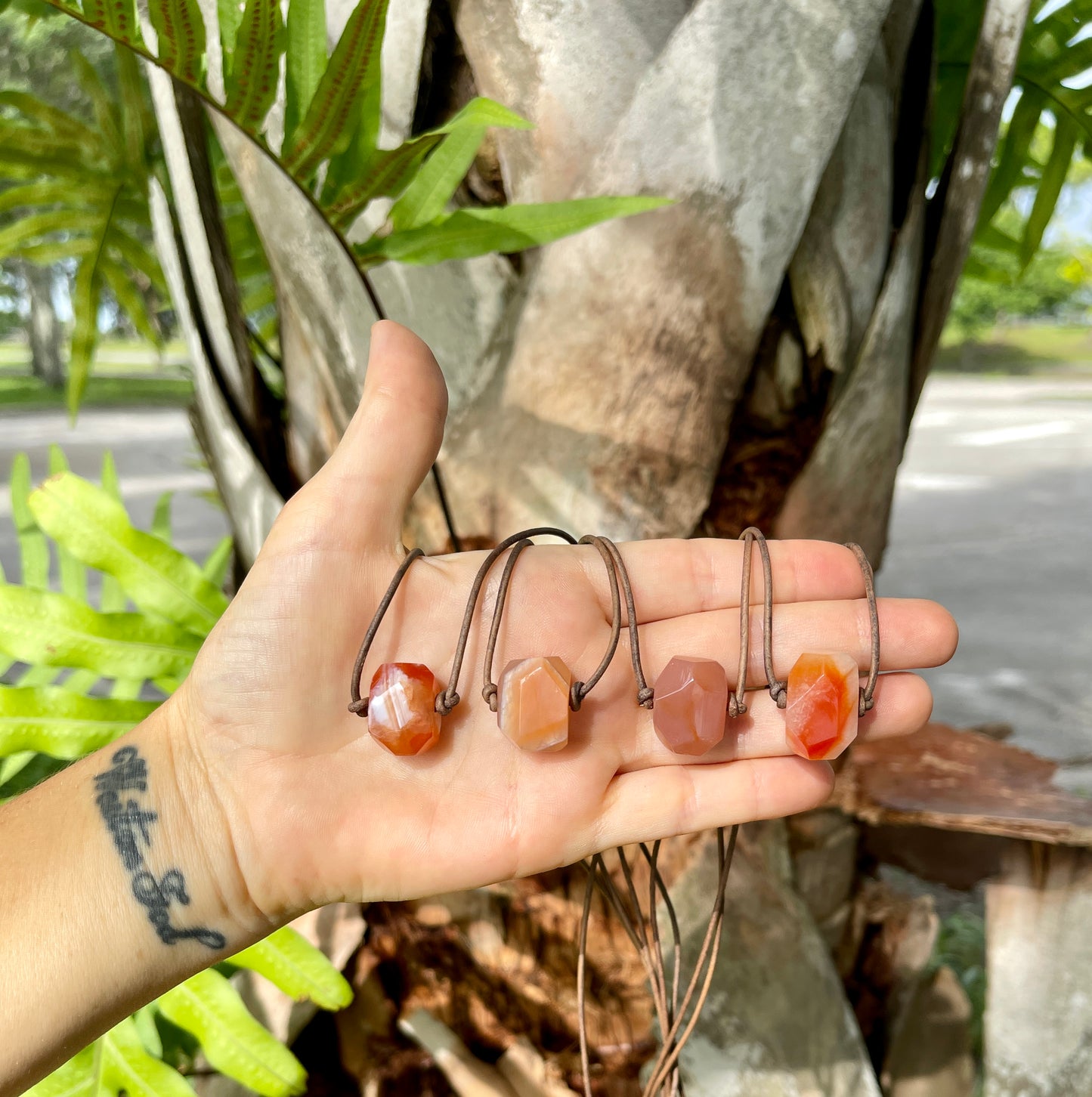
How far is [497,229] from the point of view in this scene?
2.03 feet

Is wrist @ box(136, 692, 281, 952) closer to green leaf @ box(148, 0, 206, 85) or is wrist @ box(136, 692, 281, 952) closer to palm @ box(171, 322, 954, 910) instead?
palm @ box(171, 322, 954, 910)

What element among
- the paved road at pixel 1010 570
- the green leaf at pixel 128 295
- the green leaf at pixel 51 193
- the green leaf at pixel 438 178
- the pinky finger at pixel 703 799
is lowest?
the paved road at pixel 1010 570

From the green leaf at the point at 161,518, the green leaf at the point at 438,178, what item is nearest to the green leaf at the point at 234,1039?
the green leaf at the point at 161,518

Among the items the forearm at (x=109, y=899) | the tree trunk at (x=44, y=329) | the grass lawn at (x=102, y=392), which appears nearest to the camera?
the forearm at (x=109, y=899)

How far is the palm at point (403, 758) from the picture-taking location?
0.55 m

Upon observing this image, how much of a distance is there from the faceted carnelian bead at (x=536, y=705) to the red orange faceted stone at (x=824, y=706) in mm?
147

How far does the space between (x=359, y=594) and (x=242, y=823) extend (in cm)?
17

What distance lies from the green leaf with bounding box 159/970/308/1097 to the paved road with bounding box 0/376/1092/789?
2.98ft

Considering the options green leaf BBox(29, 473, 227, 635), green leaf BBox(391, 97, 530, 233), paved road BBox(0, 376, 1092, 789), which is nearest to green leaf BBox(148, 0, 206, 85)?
green leaf BBox(391, 97, 530, 233)

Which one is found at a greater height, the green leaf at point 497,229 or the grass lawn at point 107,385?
the green leaf at point 497,229

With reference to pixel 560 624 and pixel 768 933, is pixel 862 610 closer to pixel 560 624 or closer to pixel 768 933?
pixel 560 624


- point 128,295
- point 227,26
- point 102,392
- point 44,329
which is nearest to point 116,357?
point 44,329

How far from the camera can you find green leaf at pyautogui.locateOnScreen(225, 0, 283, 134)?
55 centimetres

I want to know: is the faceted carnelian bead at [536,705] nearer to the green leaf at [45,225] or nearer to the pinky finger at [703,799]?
the pinky finger at [703,799]
